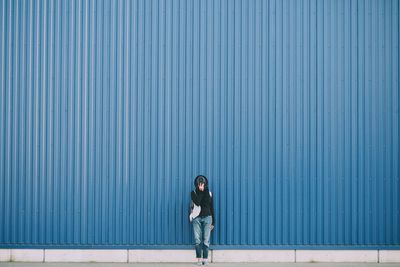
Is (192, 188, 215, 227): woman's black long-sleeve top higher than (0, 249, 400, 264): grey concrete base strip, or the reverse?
(192, 188, 215, 227): woman's black long-sleeve top

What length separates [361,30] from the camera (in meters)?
12.0

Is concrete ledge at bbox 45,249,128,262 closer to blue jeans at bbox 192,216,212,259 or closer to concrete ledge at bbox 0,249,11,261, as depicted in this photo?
concrete ledge at bbox 0,249,11,261

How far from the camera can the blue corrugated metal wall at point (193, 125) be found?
11.8m

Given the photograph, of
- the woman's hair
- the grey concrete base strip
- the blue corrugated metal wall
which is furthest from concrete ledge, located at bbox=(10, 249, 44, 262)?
the woman's hair

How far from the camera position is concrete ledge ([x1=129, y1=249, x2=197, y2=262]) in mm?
11805

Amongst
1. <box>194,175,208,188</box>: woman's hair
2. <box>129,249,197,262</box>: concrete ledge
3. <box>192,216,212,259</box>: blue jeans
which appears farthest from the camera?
<box>129,249,197,262</box>: concrete ledge

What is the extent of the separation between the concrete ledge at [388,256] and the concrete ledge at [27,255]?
320 inches

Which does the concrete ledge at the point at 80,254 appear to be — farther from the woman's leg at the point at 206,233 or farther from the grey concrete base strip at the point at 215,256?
the woman's leg at the point at 206,233

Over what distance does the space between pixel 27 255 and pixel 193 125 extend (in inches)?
199

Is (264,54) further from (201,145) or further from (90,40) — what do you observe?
Result: (90,40)

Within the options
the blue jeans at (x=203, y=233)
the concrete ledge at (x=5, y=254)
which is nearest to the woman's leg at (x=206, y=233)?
the blue jeans at (x=203, y=233)

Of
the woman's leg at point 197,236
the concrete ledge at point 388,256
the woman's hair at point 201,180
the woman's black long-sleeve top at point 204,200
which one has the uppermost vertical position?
the woman's hair at point 201,180

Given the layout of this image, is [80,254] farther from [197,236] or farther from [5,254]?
[197,236]

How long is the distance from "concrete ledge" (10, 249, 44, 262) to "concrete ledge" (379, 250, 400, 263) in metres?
8.14
